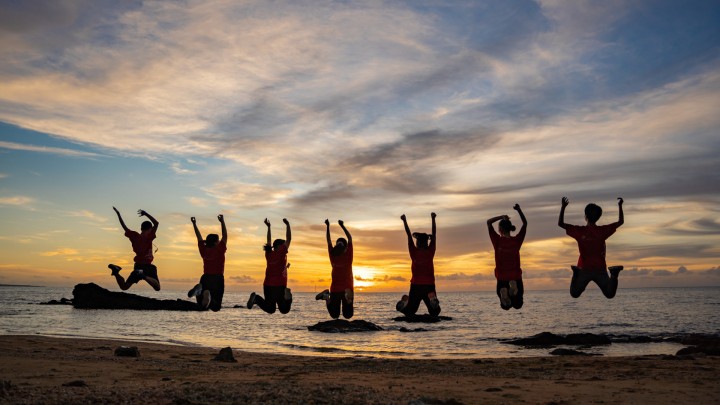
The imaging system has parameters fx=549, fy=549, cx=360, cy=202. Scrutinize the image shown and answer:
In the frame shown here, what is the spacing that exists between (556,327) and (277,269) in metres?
53.4

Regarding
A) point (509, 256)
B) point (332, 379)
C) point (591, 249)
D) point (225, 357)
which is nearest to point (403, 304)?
point (509, 256)

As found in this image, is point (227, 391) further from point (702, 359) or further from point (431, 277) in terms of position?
point (702, 359)

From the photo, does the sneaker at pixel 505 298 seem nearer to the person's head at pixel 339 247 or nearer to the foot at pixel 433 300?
the foot at pixel 433 300

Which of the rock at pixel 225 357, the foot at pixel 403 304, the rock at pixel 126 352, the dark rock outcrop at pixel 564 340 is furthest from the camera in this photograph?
the dark rock outcrop at pixel 564 340

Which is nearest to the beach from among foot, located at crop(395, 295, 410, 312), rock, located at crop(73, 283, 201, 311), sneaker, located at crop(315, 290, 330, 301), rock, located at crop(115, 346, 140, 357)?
rock, located at crop(115, 346, 140, 357)

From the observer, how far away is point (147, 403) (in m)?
12.4

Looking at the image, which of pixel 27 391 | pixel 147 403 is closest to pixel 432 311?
pixel 147 403

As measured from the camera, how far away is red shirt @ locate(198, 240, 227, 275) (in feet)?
52.0

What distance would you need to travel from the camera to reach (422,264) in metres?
15.0

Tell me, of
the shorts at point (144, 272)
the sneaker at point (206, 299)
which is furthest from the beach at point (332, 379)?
the shorts at point (144, 272)

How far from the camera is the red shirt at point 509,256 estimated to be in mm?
13930

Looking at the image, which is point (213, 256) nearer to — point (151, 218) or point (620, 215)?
point (151, 218)

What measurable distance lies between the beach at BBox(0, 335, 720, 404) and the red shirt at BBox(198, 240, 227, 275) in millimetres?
3194

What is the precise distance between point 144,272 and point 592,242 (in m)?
12.6
